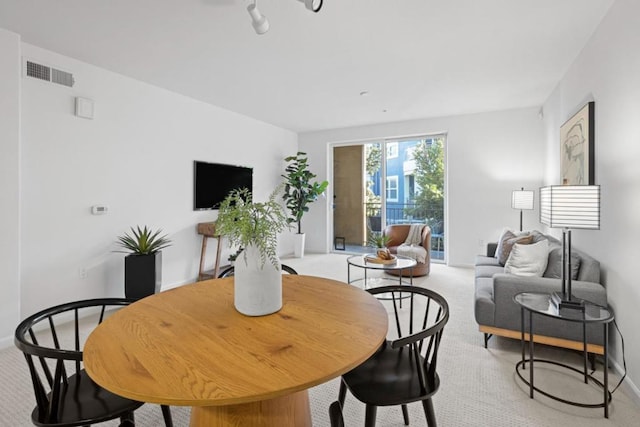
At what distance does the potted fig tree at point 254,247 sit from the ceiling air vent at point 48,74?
303cm

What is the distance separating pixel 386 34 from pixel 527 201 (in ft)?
10.7

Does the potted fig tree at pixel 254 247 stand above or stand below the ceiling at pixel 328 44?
below

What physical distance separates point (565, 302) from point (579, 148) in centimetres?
171

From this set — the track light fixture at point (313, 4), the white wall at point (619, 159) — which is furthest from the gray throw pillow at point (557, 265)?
the track light fixture at point (313, 4)

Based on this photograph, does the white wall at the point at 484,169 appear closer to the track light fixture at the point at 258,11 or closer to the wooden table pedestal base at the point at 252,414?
the track light fixture at the point at 258,11

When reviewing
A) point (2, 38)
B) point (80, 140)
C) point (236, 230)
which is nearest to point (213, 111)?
point (80, 140)

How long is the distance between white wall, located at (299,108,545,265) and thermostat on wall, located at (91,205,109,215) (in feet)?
15.6

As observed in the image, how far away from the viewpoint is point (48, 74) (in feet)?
9.90

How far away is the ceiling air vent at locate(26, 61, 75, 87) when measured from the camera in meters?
2.90

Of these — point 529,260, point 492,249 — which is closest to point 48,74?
point 529,260

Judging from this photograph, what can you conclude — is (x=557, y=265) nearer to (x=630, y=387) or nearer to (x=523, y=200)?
(x=630, y=387)

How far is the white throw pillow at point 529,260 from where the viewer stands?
9.07ft

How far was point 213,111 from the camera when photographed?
483 cm

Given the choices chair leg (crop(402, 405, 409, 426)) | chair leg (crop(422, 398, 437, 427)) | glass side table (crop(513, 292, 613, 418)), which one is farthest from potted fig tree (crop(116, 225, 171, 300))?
glass side table (crop(513, 292, 613, 418))
